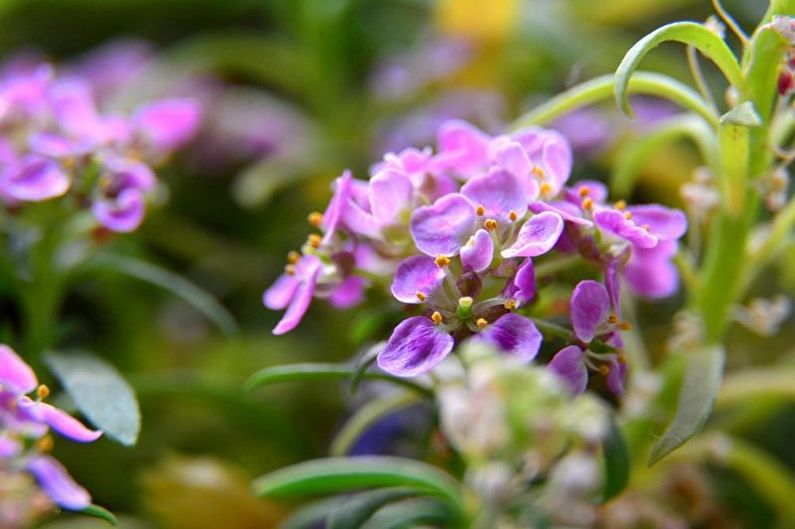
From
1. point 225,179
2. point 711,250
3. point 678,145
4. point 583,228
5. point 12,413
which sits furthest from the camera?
point 225,179

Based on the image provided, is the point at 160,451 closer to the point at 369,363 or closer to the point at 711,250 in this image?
the point at 369,363

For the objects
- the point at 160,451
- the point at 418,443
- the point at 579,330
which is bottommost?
the point at 579,330

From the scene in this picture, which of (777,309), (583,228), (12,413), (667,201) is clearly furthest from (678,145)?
(12,413)

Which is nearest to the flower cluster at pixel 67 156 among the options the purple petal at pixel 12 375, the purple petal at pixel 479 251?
the purple petal at pixel 12 375

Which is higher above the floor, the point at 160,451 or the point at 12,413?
the point at 160,451

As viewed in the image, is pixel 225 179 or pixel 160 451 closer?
pixel 160 451

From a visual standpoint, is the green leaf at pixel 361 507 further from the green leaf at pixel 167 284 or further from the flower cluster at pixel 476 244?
the green leaf at pixel 167 284

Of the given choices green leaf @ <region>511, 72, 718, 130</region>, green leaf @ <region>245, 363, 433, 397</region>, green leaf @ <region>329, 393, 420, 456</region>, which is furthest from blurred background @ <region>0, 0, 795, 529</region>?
green leaf @ <region>511, 72, 718, 130</region>
